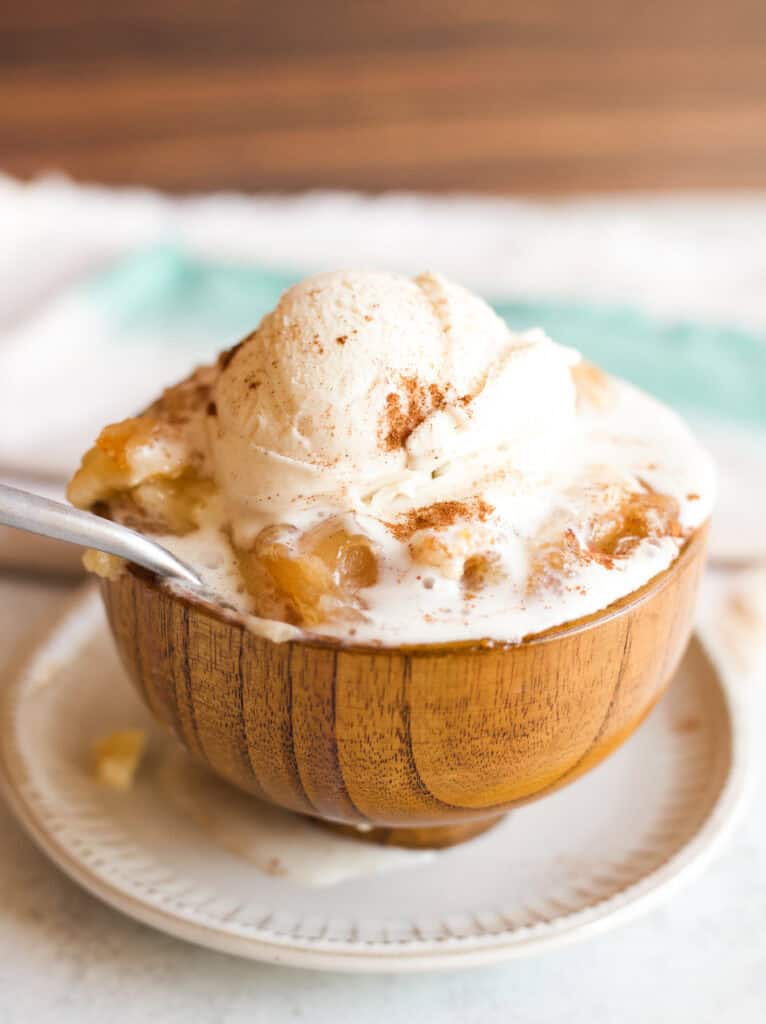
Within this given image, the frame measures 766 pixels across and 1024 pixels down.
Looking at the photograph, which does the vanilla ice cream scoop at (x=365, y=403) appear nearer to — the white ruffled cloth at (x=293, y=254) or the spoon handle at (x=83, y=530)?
the spoon handle at (x=83, y=530)

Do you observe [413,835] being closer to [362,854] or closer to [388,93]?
[362,854]

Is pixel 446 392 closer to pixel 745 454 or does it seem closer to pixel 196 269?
pixel 745 454

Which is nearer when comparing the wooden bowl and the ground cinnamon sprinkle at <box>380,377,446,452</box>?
the wooden bowl

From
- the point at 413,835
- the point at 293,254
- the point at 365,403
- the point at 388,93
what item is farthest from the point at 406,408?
the point at 388,93

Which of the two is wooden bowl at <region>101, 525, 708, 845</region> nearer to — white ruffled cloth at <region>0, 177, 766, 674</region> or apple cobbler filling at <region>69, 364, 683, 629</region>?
apple cobbler filling at <region>69, 364, 683, 629</region>

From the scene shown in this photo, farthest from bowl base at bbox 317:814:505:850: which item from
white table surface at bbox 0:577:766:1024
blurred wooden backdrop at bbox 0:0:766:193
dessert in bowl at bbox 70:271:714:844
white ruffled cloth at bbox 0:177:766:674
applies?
blurred wooden backdrop at bbox 0:0:766:193

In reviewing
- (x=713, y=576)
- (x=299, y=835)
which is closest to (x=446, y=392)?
(x=299, y=835)
